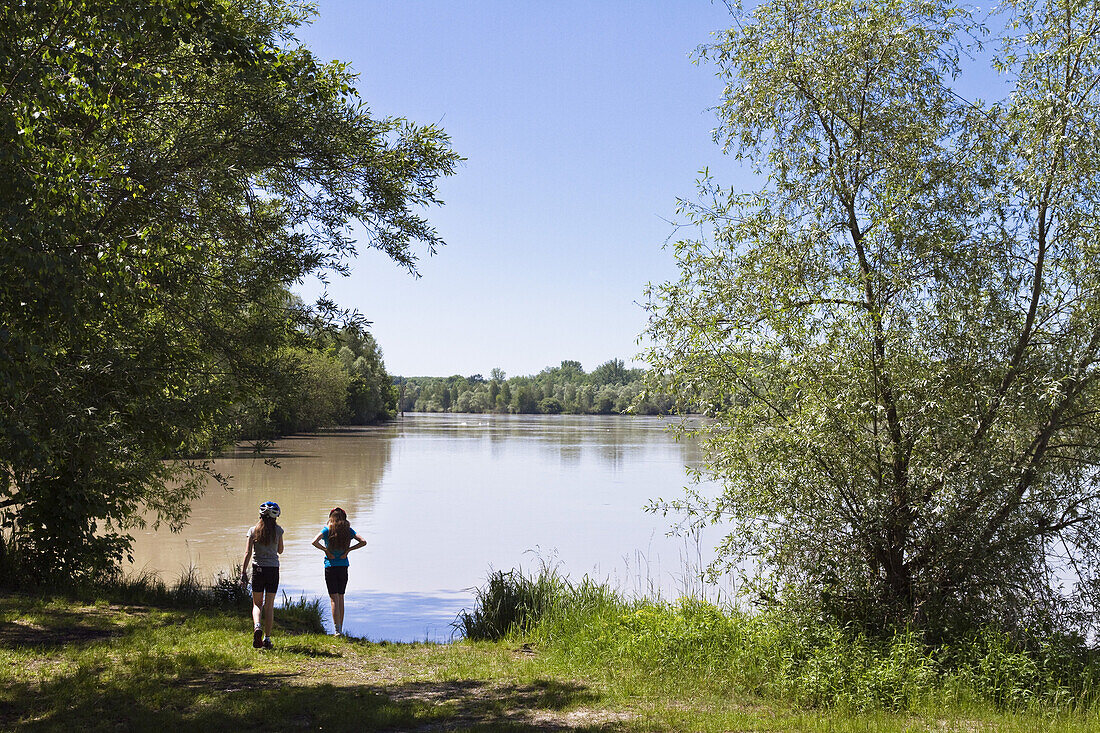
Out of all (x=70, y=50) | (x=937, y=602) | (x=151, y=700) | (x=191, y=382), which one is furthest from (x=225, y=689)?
(x=937, y=602)

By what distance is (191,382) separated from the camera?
1063 centimetres

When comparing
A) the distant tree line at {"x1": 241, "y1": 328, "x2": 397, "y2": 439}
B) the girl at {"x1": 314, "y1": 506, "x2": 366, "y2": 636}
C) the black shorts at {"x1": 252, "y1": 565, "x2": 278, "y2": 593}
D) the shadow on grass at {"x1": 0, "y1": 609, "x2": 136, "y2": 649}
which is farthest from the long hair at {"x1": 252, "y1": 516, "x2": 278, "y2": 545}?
the distant tree line at {"x1": 241, "y1": 328, "x2": 397, "y2": 439}

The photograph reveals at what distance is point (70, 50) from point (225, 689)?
17.5ft

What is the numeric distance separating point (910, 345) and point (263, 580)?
23.4 ft

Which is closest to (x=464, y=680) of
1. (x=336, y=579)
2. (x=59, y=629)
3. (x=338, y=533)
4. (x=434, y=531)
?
(x=336, y=579)

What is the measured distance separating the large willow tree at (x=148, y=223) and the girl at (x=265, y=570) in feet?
4.61

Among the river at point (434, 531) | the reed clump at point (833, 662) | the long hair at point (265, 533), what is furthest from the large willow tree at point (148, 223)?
the reed clump at point (833, 662)

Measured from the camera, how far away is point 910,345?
874 cm

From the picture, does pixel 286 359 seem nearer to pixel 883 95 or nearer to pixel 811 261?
pixel 811 261

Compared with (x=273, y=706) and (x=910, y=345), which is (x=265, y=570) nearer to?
(x=273, y=706)

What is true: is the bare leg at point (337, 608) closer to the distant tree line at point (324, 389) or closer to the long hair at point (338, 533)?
the long hair at point (338, 533)

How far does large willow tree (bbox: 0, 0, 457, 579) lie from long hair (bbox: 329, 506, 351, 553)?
1.98m

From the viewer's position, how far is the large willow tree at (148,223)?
18.5 ft

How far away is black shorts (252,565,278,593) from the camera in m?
9.46
